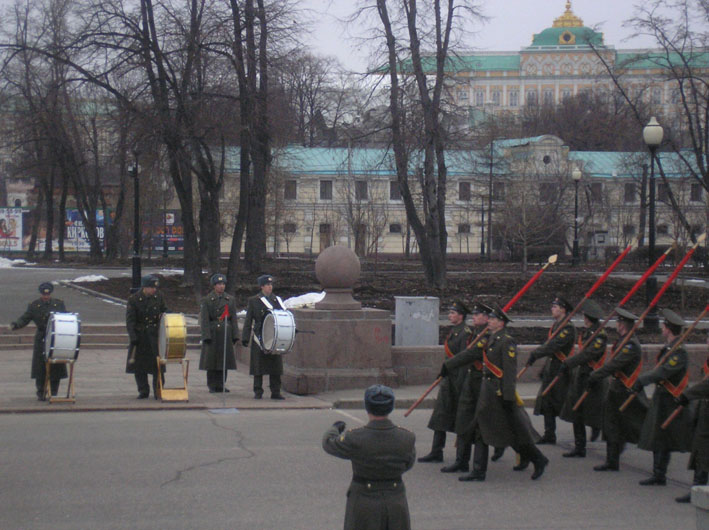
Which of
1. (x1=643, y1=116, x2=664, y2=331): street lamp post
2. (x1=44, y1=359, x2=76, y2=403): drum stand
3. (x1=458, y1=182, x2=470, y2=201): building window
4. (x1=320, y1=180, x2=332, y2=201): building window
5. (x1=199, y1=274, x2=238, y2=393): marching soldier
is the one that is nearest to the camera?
(x1=44, y1=359, x2=76, y2=403): drum stand

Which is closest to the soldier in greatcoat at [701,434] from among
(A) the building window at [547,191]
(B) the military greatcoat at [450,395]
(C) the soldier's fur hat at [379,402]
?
(B) the military greatcoat at [450,395]

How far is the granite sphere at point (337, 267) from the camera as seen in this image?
14961mm

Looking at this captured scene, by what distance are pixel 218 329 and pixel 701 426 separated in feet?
26.9

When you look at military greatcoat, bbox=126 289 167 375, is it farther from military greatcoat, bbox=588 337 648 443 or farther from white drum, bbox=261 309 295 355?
military greatcoat, bbox=588 337 648 443

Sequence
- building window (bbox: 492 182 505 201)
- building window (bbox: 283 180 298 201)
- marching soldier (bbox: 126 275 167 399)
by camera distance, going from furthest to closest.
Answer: building window (bbox: 283 180 298 201), building window (bbox: 492 182 505 201), marching soldier (bbox: 126 275 167 399)

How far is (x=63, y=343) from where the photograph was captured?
12.9m

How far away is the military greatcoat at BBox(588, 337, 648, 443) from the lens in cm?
994

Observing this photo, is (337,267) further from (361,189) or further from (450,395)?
(361,189)

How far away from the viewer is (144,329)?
46.0ft

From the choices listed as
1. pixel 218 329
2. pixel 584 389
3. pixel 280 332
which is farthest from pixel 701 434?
pixel 218 329

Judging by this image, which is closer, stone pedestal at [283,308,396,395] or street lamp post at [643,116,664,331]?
stone pedestal at [283,308,396,395]

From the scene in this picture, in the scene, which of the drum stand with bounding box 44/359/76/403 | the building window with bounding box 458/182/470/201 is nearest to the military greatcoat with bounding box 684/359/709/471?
the drum stand with bounding box 44/359/76/403

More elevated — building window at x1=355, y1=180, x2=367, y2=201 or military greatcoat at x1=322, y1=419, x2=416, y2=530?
building window at x1=355, y1=180, x2=367, y2=201

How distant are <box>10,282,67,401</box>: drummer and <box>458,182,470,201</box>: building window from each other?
5375 cm
